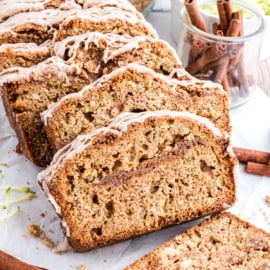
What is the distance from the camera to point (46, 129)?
3885 millimetres

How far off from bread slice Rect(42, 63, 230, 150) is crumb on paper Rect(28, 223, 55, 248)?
19.7 inches

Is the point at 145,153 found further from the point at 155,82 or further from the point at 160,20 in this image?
the point at 160,20

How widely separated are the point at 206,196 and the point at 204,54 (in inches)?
55.0

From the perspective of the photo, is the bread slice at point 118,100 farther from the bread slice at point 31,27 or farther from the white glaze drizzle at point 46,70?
the bread slice at point 31,27

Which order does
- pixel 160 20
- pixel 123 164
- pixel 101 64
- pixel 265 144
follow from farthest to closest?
pixel 160 20, pixel 265 144, pixel 101 64, pixel 123 164

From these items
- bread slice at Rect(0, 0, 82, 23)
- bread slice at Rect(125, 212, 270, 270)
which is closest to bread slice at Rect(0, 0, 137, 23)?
bread slice at Rect(0, 0, 82, 23)

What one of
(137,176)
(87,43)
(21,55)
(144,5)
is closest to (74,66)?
(87,43)

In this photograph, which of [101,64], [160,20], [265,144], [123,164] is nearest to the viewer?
[123,164]

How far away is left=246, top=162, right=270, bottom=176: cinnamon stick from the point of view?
4336 mm

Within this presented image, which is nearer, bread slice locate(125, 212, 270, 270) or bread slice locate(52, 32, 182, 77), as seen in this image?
bread slice locate(125, 212, 270, 270)

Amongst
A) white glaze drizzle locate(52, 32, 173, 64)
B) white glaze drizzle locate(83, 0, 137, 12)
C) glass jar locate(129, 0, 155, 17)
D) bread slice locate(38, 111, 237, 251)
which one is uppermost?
white glaze drizzle locate(83, 0, 137, 12)

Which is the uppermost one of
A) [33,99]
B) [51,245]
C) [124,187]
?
[33,99]

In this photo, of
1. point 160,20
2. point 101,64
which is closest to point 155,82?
point 101,64

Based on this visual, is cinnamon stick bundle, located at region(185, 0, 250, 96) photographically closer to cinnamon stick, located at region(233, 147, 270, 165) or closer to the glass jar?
cinnamon stick, located at region(233, 147, 270, 165)
